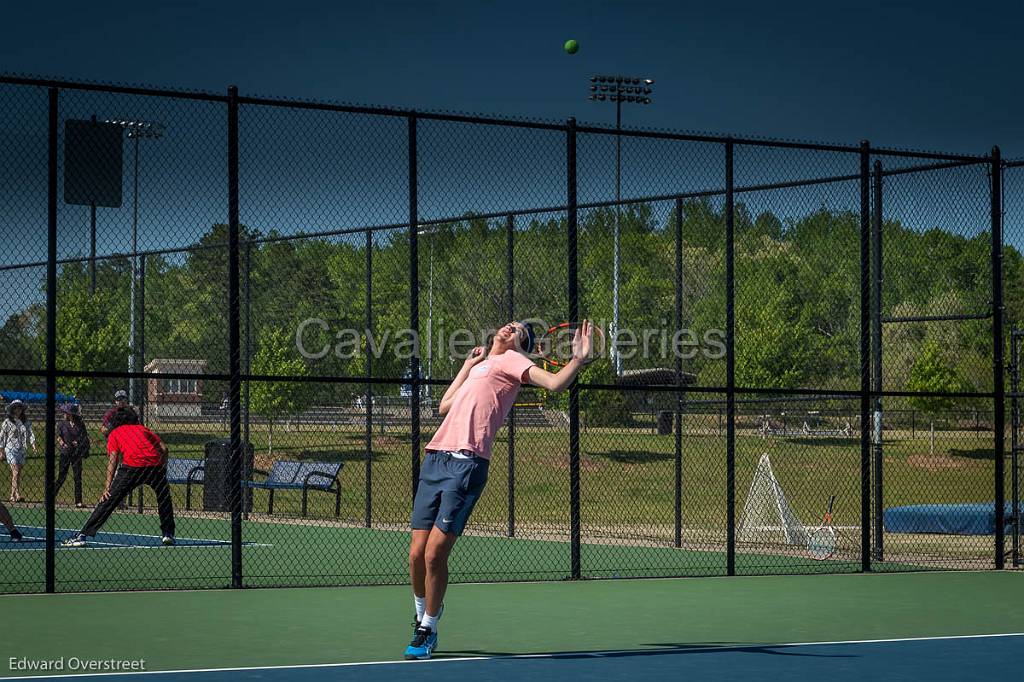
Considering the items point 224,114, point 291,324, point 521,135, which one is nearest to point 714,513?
point 291,324

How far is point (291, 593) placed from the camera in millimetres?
12102

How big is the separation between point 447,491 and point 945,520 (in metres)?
11.5

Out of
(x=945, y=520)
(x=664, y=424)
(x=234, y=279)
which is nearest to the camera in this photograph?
(x=234, y=279)

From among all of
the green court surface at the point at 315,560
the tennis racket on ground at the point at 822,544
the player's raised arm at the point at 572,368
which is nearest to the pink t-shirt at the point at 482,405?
the player's raised arm at the point at 572,368

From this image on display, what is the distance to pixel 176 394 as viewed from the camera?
34.3 m

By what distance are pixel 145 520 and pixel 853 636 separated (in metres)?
12.3

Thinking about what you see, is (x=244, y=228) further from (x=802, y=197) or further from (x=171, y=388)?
(x=171, y=388)

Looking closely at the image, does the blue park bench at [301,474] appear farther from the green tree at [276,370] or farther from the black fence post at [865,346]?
the green tree at [276,370]

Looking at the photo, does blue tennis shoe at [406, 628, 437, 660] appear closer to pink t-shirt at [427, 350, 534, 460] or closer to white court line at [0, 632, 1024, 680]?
white court line at [0, 632, 1024, 680]

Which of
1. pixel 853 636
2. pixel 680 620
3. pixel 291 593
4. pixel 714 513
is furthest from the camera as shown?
pixel 714 513

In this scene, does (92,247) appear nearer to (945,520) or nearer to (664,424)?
(945,520)

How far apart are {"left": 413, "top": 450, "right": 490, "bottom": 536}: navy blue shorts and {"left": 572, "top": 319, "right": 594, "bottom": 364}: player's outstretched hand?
818mm

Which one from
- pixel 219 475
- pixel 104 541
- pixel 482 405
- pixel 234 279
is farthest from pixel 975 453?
pixel 482 405

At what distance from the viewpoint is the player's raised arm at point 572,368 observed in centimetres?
838
